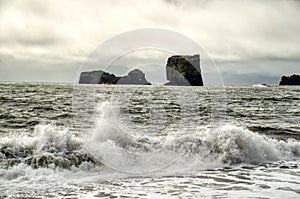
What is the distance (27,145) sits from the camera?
11.2 metres

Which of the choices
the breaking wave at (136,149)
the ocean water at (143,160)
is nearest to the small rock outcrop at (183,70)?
the ocean water at (143,160)

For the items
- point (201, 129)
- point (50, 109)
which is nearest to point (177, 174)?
point (201, 129)

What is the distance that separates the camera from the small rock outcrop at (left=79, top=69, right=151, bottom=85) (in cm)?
740

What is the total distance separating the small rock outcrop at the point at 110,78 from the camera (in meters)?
7.40

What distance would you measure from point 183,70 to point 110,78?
1.89m

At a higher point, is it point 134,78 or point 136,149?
point 134,78

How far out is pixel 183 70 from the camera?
27.9 ft

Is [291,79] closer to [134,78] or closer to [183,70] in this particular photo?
[183,70]

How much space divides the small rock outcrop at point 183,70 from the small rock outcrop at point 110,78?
22.5 inches

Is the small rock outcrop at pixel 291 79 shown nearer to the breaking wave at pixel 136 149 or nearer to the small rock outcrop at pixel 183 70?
the breaking wave at pixel 136 149

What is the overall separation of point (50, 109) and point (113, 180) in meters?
17.4

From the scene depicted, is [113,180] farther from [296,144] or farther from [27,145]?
[296,144]

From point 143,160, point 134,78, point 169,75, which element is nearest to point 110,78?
point 134,78

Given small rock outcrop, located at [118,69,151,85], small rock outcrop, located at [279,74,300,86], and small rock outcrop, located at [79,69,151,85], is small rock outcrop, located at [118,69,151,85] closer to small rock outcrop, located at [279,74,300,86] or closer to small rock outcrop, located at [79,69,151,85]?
small rock outcrop, located at [79,69,151,85]
